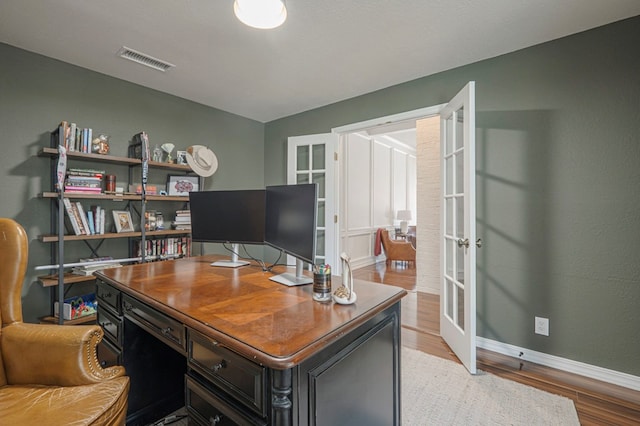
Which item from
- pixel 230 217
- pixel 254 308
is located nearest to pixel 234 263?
pixel 230 217

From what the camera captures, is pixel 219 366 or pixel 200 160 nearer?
pixel 219 366

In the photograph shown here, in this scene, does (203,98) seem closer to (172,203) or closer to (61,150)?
(172,203)

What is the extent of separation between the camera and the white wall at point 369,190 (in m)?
5.50

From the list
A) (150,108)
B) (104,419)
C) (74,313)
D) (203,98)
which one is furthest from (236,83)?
(104,419)

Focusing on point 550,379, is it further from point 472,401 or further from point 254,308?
point 254,308

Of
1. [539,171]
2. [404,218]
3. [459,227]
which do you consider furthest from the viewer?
[404,218]

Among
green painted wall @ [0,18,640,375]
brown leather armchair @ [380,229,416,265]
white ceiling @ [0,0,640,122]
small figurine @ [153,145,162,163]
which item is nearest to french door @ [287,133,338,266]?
white ceiling @ [0,0,640,122]

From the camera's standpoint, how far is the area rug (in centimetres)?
166

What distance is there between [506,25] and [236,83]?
242cm

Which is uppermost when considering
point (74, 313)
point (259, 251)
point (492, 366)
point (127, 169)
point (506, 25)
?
point (506, 25)

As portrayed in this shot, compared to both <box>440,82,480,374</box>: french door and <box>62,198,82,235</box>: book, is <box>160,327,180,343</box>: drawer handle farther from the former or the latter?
<box>62,198,82,235</box>: book

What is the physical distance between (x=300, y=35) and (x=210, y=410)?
237 centimetres

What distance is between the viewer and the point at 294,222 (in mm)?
1469

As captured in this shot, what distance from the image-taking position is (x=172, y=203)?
3.43 meters
